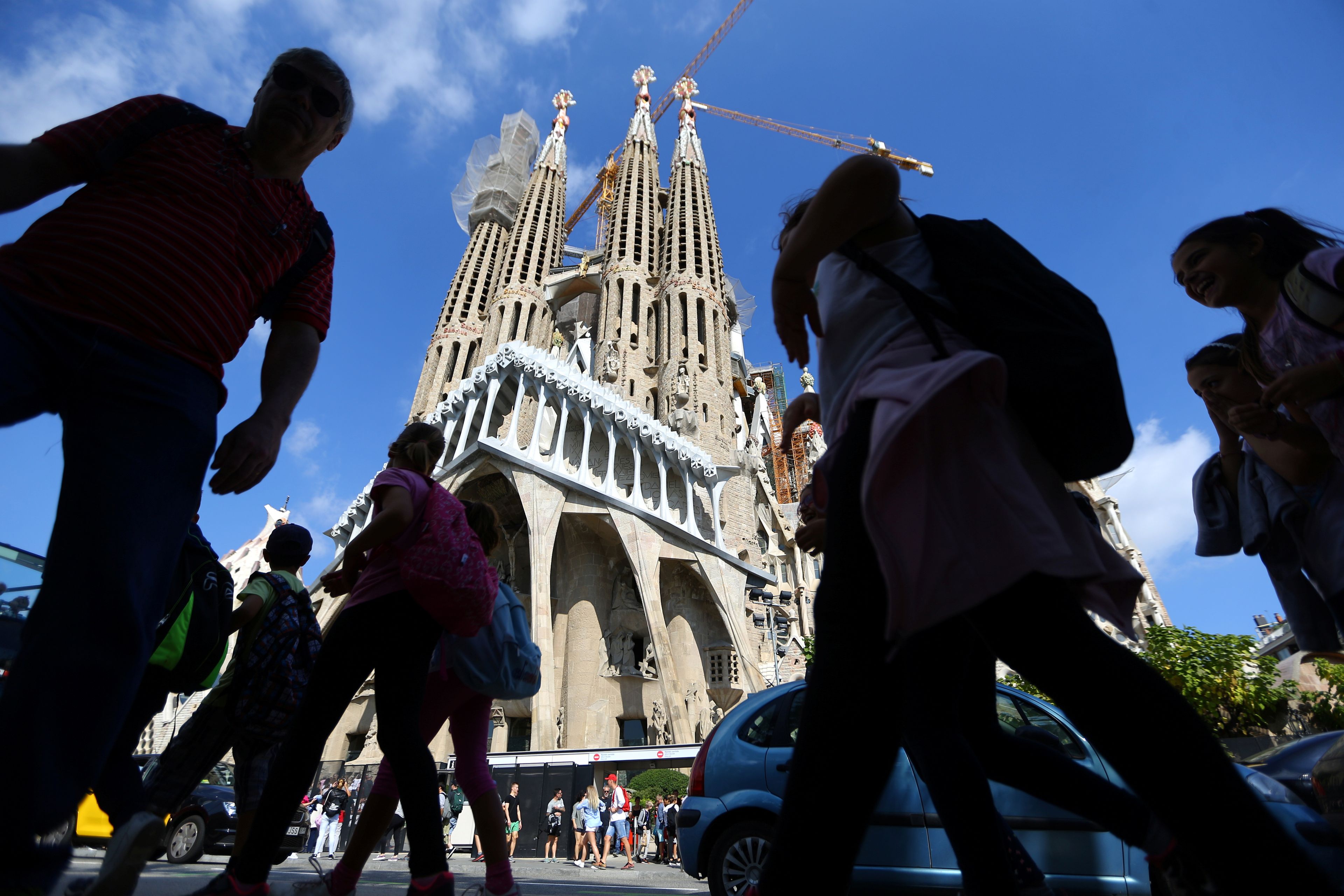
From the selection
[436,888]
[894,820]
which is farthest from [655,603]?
[436,888]

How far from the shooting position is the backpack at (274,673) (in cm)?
295

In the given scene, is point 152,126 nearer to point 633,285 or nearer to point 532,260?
point 633,285

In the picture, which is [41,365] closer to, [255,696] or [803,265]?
[803,265]

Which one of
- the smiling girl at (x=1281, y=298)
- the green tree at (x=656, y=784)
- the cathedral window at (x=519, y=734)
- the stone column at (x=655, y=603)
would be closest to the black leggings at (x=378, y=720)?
the smiling girl at (x=1281, y=298)

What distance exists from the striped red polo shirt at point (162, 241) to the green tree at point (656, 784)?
46.4 feet

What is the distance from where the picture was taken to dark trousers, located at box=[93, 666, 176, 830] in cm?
217

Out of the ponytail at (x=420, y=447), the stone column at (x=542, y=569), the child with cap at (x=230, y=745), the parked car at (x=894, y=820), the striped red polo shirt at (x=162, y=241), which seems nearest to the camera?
the striped red polo shirt at (x=162, y=241)

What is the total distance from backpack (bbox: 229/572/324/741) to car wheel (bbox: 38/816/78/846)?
171 cm

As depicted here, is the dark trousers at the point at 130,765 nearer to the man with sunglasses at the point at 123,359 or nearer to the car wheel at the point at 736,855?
the man with sunglasses at the point at 123,359

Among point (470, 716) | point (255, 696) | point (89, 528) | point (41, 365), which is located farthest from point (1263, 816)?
point (255, 696)

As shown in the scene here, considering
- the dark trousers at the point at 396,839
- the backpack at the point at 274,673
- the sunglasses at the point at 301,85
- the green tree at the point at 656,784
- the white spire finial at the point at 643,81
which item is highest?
the white spire finial at the point at 643,81

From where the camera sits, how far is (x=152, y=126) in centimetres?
162

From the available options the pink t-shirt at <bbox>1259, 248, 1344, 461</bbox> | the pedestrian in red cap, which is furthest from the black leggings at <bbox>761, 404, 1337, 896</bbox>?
the pedestrian in red cap

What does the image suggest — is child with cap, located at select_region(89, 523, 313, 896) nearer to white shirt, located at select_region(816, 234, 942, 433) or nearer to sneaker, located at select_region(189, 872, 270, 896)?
sneaker, located at select_region(189, 872, 270, 896)
